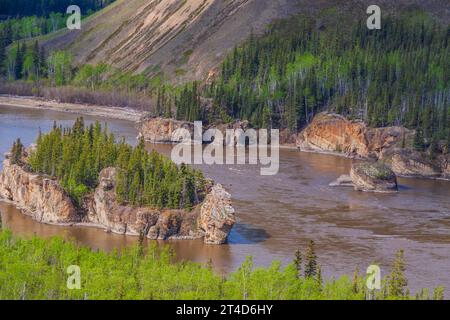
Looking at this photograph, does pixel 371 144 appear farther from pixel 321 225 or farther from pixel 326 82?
pixel 321 225

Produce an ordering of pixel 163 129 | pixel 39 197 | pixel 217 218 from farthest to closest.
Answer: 1. pixel 163 129
2. pixel 39 197
3. pixel 217 218

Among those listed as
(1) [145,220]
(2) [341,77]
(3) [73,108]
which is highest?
(2) [341,77]

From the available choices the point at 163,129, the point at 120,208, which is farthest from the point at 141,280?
the point at 163,129

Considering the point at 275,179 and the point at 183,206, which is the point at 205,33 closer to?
the point at 275,179

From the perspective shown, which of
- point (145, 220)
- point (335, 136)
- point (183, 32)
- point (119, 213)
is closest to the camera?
point (145, 220)

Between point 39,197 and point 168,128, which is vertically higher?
point 168,128

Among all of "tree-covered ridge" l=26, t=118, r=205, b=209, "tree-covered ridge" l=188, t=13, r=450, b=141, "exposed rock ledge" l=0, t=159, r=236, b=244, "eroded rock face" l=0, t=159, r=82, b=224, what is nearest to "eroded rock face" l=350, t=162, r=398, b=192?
"tree-covered ridge" l=188, t=13, r=450, b=141
